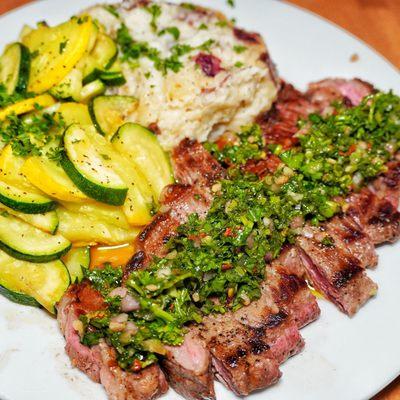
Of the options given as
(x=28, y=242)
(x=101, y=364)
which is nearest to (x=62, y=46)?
(x=28, y=242)

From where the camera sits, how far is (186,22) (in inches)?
260

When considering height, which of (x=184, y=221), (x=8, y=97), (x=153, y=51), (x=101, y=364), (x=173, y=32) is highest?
(x=173, y=32)

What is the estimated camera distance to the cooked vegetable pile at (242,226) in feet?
14.3

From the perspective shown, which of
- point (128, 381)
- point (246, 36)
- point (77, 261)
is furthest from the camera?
point (246, 36)

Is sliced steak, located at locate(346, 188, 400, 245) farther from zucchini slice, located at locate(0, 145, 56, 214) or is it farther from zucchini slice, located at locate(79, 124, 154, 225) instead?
zucchini slice, located at locate(0, 145, 56, 214)

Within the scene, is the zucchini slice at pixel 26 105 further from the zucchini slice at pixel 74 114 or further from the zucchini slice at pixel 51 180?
the zucchini slice at pixel 51 180

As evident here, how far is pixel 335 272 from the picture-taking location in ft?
16.3

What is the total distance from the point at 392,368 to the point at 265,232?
1.46 metres

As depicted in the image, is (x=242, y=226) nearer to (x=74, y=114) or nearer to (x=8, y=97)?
(x=74, y=114)

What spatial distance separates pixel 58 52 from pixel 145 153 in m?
1.52

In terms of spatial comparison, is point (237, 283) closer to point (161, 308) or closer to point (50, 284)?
point (161, 308)

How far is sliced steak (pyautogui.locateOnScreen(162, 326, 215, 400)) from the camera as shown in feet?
14.1

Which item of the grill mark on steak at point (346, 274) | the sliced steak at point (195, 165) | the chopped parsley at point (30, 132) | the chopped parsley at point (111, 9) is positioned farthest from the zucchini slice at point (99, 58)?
the grill mark on steak at point (346, 274)

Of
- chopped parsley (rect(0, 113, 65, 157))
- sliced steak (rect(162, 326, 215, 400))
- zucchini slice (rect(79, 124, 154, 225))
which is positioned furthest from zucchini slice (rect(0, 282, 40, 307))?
sliced steak (rect(162, 326, 215, 400))
